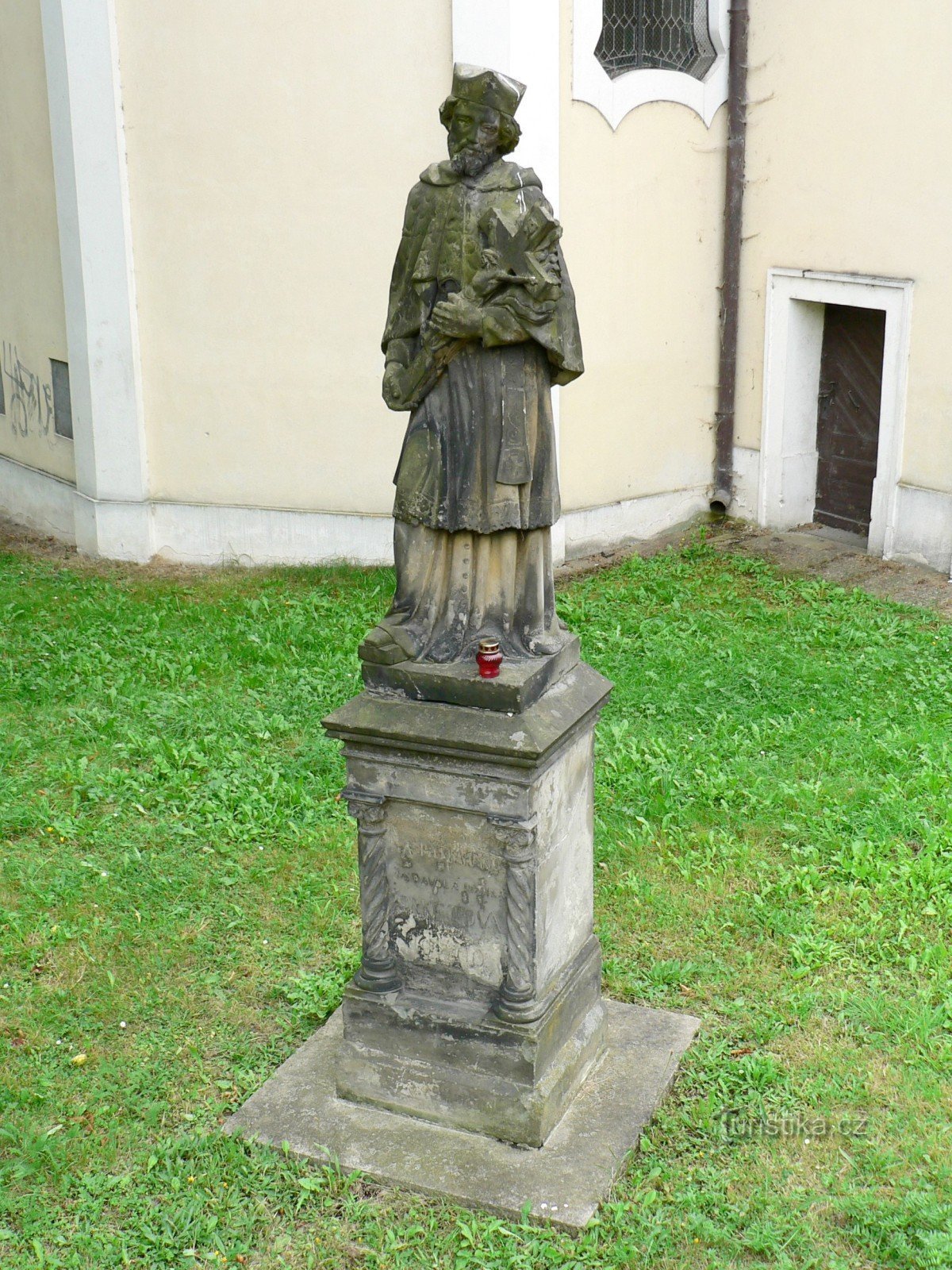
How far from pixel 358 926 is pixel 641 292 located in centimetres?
698

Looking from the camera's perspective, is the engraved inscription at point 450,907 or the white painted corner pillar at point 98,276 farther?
the white painted corner pillar at point 98,276

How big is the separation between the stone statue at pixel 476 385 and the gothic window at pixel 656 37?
23.8 feet

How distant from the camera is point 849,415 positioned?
12422mm

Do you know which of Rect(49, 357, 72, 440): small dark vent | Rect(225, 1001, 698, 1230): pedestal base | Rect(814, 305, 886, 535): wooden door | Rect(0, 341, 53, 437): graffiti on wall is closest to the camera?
Rect(225, 1001, 698, 1230): pedestal base

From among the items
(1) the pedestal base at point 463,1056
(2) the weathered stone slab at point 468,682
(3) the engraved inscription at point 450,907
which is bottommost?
(1) the pedestal base at point 463,1056

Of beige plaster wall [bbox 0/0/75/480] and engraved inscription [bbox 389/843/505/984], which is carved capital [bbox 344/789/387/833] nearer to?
engraved inscription [bbox 389/843/505/984]

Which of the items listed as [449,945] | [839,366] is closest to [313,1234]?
[449,945]

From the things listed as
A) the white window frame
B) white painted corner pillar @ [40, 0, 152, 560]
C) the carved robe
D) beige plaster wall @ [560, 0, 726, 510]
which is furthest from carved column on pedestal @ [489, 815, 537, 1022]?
white painted corner pillar @ [40, 0, 152, 560]

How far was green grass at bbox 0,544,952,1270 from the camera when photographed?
486 centimetres

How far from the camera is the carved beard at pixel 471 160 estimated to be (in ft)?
15.3

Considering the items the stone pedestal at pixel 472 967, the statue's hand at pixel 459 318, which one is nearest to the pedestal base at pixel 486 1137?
the stone pedestal at pixel 472 967

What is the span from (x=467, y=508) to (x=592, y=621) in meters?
5.60

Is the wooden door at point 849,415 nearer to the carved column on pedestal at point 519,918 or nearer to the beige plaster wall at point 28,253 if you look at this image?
the beige plaster wall at point 28,253

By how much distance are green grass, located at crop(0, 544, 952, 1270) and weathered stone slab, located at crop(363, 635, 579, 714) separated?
67.7 inches
